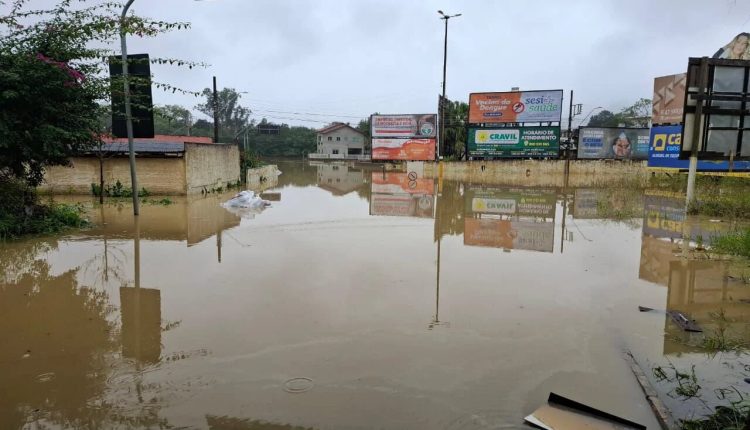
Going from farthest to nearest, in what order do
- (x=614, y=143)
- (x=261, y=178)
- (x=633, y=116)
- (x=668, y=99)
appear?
(x=633, y=116) < (x=614, y=143) < (x=261, y=178) < (x=668, y=99)

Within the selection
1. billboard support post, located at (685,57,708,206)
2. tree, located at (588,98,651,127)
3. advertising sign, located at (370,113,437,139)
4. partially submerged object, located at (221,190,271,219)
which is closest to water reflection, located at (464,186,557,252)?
billboard support post, located at (685,57,708,206)

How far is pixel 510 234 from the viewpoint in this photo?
1254cm

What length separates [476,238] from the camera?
1211 cm

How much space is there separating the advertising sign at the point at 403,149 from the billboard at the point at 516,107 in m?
4.82

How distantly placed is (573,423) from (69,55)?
12.2 meters

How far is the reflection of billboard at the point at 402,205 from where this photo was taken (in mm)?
16875

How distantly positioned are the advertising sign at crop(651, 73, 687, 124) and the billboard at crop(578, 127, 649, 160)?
8.24 m

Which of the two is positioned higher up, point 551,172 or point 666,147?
point 666,147

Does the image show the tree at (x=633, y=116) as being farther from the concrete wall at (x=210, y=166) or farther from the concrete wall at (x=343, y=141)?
the concrete wall at (x=210, y=166)

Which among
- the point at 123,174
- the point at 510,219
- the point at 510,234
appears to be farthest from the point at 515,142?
the point at 123,174

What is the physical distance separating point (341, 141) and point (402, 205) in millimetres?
59814

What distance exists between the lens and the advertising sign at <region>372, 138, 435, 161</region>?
3778 cm

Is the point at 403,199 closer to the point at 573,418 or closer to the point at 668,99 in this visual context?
the point at 668,99

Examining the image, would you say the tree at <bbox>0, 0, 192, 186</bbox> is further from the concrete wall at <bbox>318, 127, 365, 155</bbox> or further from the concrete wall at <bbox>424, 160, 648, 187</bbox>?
the concrete wall at <bbox>318, 127, 365, 155</bbox>
